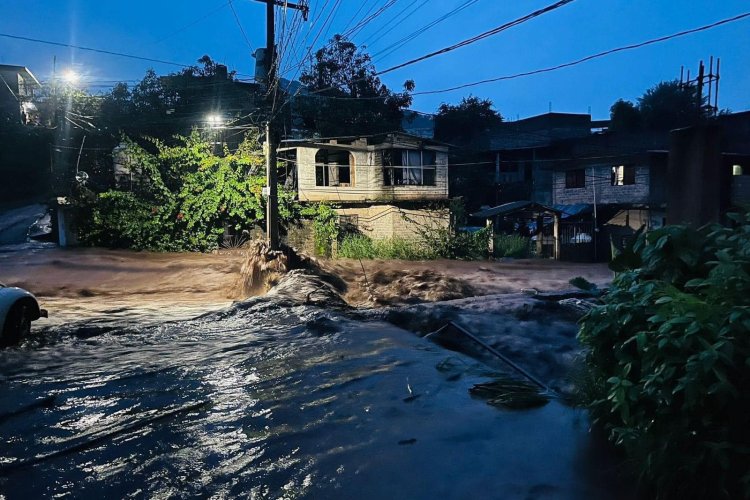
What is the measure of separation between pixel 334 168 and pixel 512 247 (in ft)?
36.3

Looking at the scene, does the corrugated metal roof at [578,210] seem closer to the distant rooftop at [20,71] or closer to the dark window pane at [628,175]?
the dark window pane at [628,175]

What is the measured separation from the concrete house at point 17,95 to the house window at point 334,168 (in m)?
21.7

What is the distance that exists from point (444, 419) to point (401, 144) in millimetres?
26635

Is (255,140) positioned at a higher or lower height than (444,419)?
higher

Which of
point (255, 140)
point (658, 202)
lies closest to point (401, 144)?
point (255, 140)

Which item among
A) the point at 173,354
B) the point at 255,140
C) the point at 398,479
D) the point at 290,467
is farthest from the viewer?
the point at 255,140

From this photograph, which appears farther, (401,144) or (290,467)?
(401,144)

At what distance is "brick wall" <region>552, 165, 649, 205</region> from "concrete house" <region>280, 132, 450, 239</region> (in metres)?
9.54

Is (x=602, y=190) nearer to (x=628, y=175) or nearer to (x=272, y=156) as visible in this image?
(x=628, y=175)

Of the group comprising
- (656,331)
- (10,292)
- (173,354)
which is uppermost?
(656,331)

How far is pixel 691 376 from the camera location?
229cm

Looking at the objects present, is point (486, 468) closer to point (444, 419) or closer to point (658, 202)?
point (444, 419)

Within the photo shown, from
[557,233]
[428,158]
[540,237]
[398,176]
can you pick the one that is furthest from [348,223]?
[557,233]

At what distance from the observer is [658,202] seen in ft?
98.1
